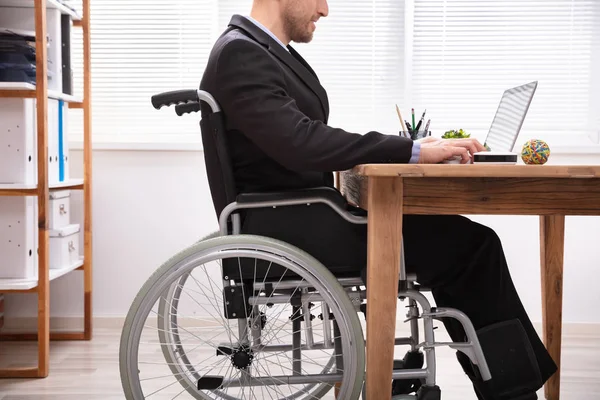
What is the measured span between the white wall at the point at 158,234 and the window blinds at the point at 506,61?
44cm

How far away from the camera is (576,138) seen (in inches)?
121

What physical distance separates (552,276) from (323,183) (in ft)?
2.45

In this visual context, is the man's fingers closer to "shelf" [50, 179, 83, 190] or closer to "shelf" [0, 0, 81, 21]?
"shelf" [50, 179, 83, 190]

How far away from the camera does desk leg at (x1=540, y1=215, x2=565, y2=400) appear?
2.01 meters

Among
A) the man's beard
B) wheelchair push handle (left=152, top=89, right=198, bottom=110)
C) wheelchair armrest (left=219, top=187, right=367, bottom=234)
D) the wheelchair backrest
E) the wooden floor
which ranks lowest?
the wooden floor

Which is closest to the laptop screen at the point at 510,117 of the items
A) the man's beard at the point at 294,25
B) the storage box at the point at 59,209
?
the man's beard at the point at 294,25

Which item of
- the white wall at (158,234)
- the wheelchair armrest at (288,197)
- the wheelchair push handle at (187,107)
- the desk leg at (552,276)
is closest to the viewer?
the wheelchair armrest at (288,197)

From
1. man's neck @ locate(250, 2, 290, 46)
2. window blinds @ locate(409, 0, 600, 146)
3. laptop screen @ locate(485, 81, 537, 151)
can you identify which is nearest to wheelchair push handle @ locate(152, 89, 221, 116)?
man's neck @ locate(250, 2, 290, 46)

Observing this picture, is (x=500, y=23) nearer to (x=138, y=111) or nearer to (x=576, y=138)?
(x=576, y=138)

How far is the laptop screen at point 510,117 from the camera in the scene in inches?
66.4

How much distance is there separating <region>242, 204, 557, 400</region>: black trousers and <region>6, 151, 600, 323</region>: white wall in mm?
1484

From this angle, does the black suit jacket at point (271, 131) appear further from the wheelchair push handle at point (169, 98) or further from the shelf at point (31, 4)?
the shelf at point (31, 4)

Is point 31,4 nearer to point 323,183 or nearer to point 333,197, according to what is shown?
point 323,183

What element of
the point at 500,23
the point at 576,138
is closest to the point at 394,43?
the point at 500,23
